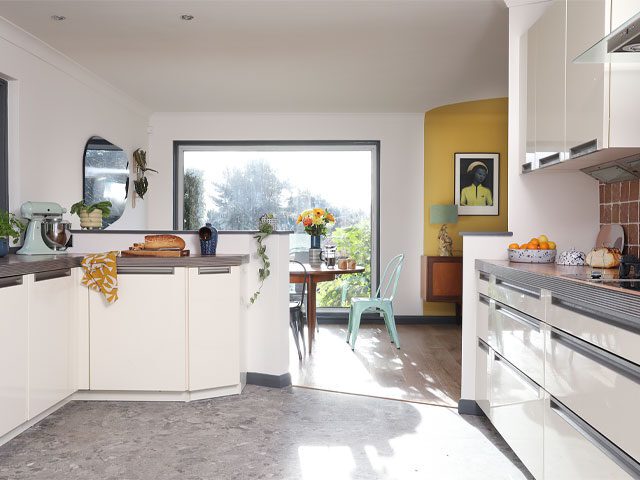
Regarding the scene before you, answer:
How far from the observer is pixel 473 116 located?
22.9ft

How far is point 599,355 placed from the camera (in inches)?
72.6

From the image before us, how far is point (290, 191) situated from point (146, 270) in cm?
376

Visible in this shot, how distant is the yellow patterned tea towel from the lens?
3652 millimetres

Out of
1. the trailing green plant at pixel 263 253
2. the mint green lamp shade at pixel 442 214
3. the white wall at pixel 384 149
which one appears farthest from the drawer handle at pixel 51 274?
the mint green lamp shade at pixel 442 214

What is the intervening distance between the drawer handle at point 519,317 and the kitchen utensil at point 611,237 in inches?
29.3

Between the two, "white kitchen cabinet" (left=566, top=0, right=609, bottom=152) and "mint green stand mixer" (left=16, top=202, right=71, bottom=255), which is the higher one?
"white kitchen cabinet" (left=566, top=0, right=609, bottom=152)

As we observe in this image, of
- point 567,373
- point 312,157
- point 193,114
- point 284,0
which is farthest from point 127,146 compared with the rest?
point 567,373

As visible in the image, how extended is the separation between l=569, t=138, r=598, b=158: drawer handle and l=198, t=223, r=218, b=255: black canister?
2.20m

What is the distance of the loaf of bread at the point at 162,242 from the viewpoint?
12.7 feet

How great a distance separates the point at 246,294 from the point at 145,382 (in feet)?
2.85

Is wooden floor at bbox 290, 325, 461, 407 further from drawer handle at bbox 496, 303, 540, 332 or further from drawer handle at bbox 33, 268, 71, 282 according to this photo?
drawer handle at bbox 33, 268, 71, 282

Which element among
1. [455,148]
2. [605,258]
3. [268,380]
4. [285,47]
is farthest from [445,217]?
[605,258]

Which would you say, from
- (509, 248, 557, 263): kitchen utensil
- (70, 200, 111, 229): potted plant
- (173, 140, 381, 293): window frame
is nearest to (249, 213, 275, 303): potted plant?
(70, 200, 111, 229): potted plant

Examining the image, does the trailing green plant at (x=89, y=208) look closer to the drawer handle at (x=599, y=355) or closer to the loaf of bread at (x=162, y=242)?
the loaf of bread at (x=162, y=242)
